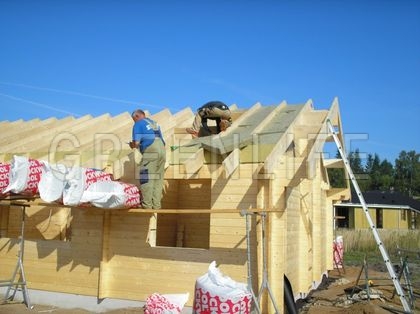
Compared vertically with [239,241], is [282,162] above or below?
above

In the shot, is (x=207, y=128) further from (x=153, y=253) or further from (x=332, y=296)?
(x=332, y=296)

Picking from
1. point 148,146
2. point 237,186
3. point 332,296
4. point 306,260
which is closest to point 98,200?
point 148,146

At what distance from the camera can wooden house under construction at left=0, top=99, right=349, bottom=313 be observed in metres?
6.80

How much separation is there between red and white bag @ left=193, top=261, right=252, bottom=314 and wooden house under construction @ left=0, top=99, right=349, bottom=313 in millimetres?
616

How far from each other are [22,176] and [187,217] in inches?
153

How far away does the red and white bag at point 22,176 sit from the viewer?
23.4 feet

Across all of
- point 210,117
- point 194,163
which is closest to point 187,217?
point 210,117

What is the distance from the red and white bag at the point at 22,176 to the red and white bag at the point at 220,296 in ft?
11.3

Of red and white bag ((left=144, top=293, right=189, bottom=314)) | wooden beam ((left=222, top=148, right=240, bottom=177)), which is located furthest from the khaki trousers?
red and white bag ((left=144, top=293, right=189, bottom=314))

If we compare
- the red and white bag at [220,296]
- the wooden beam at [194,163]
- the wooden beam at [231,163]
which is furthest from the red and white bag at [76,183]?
the red and white bag at [220,296]

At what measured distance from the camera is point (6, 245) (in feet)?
28.1

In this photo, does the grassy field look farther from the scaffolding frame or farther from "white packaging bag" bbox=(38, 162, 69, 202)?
"white packaging bag" bbox=(38, 162, 69, 202)

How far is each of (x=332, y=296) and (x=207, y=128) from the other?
A: 4837 millimetres

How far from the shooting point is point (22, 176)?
23.4 ft
